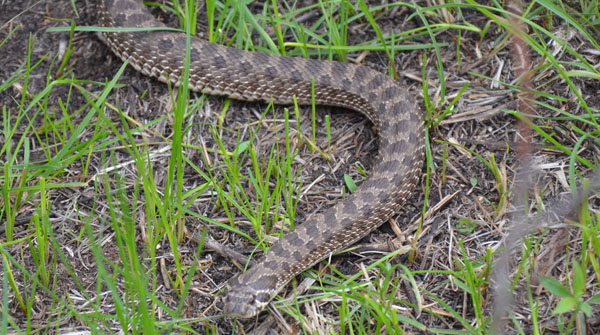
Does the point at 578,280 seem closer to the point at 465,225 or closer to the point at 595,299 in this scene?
the point at 595,299

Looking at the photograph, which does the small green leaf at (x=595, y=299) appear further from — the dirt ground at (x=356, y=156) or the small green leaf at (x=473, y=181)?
the small green leaf at (x=473, y=181)

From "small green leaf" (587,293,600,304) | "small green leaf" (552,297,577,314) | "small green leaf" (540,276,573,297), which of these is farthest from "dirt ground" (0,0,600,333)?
"small green leaf" (552,297,577,314)

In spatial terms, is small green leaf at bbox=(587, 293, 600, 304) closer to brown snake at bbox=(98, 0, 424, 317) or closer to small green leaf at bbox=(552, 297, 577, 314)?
small green leaf at bbox=(552, 297, 577, 314)

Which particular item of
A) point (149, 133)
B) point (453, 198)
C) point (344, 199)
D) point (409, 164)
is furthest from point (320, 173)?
point (149, 133)

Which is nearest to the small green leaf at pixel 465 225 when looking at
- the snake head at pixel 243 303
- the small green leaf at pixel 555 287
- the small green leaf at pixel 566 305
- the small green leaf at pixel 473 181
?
the small green leaf at pixel 473 181

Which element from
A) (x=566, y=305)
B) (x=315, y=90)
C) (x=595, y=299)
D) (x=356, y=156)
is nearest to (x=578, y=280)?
(x=566, y=305)

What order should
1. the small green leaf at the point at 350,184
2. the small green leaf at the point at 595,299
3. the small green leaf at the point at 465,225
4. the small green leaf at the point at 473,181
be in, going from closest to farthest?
the small green leaf at the point at 595,299 → the small green leaf at the point at 465,225 → the small green leaf at the point at 473,181 → the small green leaf at the point at 350,184

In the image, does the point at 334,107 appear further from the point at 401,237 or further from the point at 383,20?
the point at 401,237
